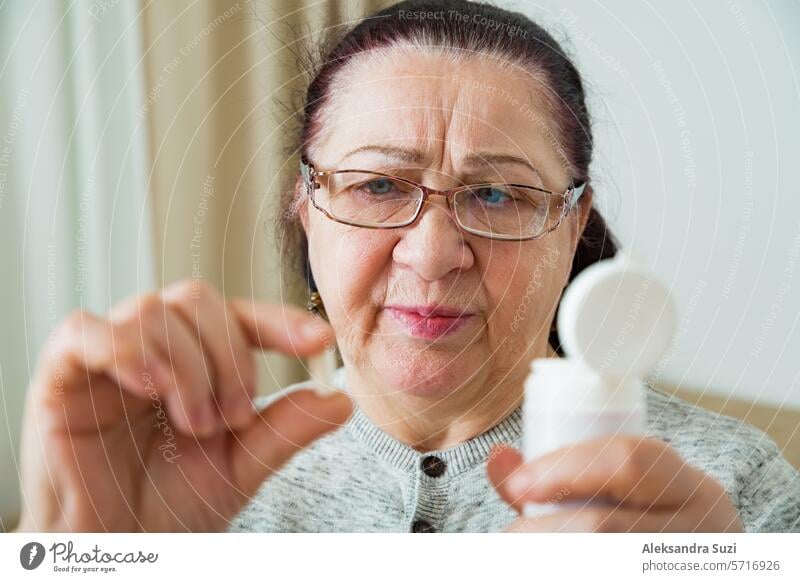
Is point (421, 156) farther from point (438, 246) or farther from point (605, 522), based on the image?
point (605, 522)

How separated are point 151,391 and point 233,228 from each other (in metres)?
0.12

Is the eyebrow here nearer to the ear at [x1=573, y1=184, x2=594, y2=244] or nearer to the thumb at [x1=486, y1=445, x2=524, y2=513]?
the ear at [x1=573, y1=184, x2=594, y2=244]

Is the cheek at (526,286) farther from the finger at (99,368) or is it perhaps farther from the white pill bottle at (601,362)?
the finger at (99,368)

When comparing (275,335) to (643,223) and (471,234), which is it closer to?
(471,234)

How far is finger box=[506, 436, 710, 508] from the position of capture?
16.5 inches

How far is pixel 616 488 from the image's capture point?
449 mm

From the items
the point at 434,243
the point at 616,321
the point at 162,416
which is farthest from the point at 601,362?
the point at 162,416

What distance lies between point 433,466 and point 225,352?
0.15m

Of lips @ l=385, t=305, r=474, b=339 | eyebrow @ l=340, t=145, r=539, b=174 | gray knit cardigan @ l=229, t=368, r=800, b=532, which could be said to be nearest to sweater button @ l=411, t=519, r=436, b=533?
gray knit cardigan @ l=229, t=368, r=800, b=532

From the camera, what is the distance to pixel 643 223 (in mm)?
523

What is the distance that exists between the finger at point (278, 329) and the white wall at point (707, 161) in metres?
0.20
